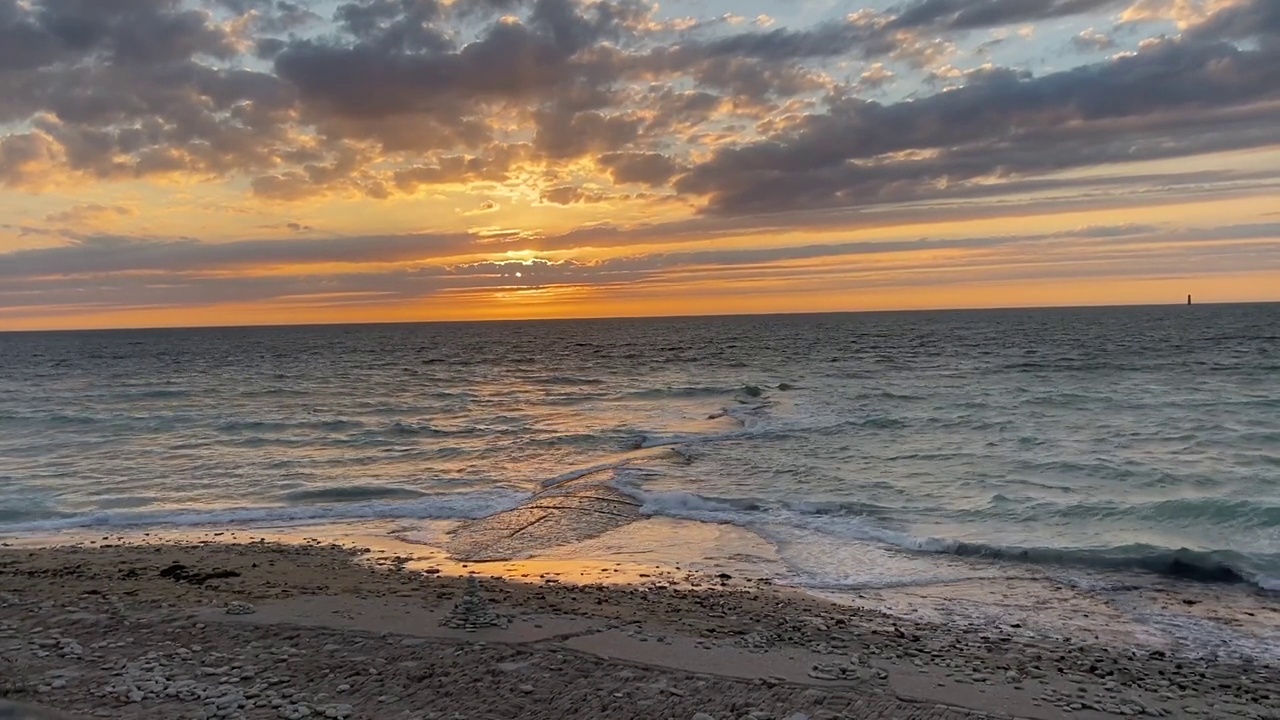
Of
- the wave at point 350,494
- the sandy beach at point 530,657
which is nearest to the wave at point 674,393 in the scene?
the wave at point 350,494

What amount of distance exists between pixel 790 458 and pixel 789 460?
261 millimetres

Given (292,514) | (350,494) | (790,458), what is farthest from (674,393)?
(292,514)

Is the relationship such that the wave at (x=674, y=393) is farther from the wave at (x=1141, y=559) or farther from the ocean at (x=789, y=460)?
the wave at (x=1141, y=559)

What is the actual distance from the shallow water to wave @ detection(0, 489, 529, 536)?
0.09 metres

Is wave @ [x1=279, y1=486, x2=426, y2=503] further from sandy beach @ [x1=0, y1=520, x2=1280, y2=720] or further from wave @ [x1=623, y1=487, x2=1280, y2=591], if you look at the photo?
sandy beach @ [x1=0, y1=520, x2=1280, y2=720]

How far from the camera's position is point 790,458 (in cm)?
2052

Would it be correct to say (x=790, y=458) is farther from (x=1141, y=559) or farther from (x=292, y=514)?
(x=292, y=514)

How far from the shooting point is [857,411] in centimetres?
2936

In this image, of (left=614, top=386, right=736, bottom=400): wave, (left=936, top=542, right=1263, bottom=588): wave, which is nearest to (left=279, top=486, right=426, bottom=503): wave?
(left=936, top=542, right=1263, bottom=588): wave

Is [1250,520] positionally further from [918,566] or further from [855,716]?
[855,716]

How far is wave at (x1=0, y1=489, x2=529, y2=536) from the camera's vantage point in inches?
607

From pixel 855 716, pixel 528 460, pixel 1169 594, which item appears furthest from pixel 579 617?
pixel 528 460

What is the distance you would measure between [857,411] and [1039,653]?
21567mm

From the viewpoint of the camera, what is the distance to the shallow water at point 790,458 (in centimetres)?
1319
